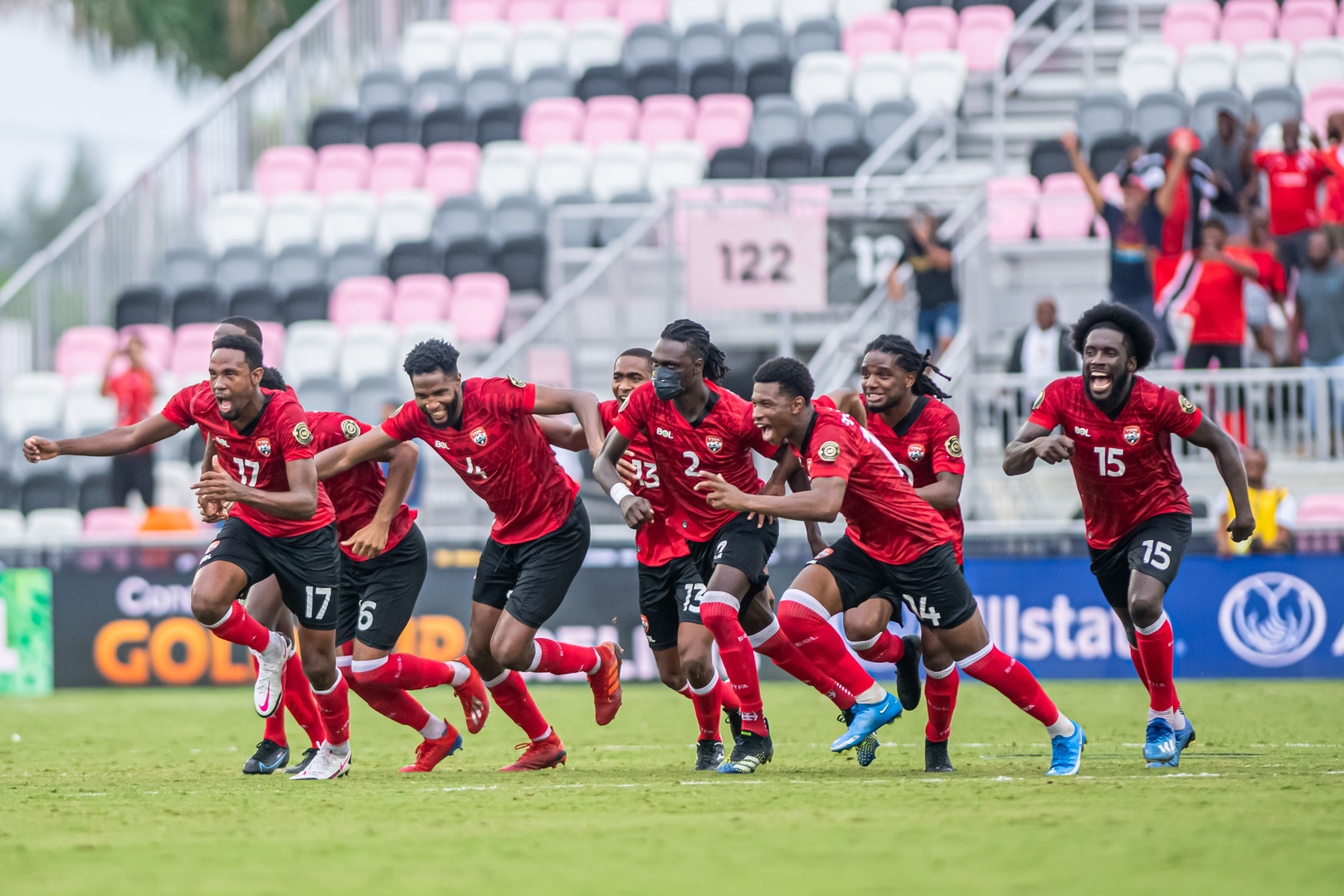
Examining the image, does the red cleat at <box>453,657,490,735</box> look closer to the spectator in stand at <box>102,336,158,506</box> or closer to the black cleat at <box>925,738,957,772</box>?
the black cleat at <box>925,738,957,772</box>

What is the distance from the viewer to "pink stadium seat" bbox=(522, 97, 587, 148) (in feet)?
73.6

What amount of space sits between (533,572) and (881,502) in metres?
1.88

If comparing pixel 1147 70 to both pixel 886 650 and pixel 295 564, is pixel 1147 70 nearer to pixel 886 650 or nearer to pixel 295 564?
pixel 886 650

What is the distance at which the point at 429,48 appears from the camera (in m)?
24.4

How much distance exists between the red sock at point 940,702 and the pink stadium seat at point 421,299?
12165mm

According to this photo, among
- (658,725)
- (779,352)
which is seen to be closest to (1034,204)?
(779,352)

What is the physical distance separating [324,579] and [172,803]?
61.3 inches

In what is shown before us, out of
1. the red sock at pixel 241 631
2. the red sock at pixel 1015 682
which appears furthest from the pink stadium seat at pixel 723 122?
the red sock at pixel 1015 682

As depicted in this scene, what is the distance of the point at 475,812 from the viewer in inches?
280

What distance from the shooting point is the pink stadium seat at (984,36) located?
21812mm

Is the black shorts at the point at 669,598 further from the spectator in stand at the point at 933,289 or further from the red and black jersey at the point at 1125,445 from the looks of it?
the spectator in stand at the point at 933,289

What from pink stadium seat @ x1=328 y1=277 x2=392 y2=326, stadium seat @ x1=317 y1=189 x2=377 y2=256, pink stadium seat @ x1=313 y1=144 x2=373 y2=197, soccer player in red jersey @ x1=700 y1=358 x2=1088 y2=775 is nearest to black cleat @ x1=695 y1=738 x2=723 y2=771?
soccer player in red jersey @ x1=700 y1=358 x2=1088 y2=775

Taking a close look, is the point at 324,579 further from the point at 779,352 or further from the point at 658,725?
the point at 779,352

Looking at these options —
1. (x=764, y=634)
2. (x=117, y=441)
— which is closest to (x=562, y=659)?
(x=764, y=634)
